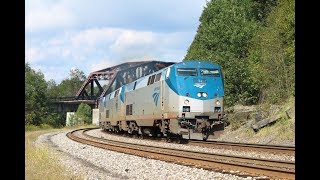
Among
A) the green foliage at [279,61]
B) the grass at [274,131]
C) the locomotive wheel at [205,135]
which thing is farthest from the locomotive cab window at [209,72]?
the green foliage at [279,61]

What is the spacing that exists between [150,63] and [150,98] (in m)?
51.7

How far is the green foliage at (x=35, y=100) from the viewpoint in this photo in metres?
70.3

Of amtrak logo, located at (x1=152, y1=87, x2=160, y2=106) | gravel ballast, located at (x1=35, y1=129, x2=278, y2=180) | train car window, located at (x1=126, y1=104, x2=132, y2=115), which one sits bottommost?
gravel ballast, located at (x1=35, y1=129, x2=278, y2=180)

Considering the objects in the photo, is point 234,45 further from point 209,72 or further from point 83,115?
point 83,115

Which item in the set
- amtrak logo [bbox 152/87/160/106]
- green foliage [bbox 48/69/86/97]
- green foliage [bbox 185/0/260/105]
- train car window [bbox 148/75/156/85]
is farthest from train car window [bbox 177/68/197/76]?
green foliage [bbox 48/69/86/97]

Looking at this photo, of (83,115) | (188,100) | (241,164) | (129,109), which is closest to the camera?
(241,164)

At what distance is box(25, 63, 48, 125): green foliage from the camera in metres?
70.3

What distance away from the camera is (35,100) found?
243 ft

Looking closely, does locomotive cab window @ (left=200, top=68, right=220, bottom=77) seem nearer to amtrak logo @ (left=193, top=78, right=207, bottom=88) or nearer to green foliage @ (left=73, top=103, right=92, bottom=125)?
amtrak logo @ (left=193, top=78, right=207, bottom=88)

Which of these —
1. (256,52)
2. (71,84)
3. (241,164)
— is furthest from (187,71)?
(71,84)

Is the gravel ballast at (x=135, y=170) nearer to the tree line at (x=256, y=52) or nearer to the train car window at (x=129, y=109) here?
the train car window at (x=129, y=109)

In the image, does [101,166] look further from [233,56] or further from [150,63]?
[150,63]

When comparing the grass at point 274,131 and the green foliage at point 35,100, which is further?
the green foliage at point 35,100
